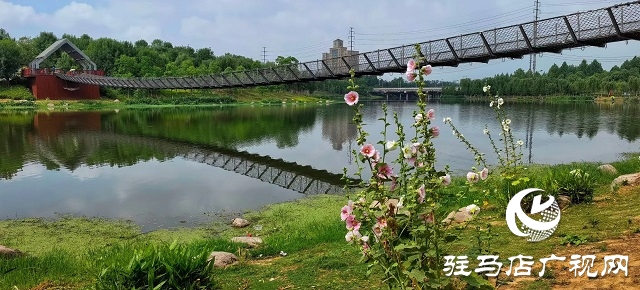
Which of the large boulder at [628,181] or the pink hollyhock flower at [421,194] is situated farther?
the large boulder at [628,181]

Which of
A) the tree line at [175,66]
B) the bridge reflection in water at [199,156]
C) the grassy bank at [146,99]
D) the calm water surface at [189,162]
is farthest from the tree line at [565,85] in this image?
the bridge reflection in water at [199,156]

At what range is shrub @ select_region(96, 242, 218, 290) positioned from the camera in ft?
11.4

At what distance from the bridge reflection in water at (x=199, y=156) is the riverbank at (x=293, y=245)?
3.56 m

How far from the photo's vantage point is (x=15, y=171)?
14227mm

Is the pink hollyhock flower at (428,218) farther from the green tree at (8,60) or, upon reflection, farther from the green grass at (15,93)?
the green tree at (8,60)

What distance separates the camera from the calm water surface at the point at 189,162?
10.3 m

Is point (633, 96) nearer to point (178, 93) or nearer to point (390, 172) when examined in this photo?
point (178, 93)

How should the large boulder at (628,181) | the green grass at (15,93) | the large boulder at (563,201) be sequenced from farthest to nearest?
the green grass at (15,93)
the large boulder at (628,181)
the large boulder at (563,201)

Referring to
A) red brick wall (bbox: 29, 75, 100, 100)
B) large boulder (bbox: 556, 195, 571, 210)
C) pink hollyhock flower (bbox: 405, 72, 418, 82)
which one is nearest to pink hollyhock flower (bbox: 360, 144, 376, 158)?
pink hollyhock flower (bbox: 405, 72, 418, 82)

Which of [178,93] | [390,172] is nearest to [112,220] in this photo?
[390,172]

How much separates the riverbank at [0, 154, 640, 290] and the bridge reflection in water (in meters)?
3.56

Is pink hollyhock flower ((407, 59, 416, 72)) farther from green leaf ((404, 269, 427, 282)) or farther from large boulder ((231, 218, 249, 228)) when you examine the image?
large boulder ((231, 218, 249, 228))

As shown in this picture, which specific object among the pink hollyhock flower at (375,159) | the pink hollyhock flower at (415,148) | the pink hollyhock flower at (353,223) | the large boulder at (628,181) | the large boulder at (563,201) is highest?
the pink hollyhock flower at (415,148)

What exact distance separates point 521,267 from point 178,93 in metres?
65.8
